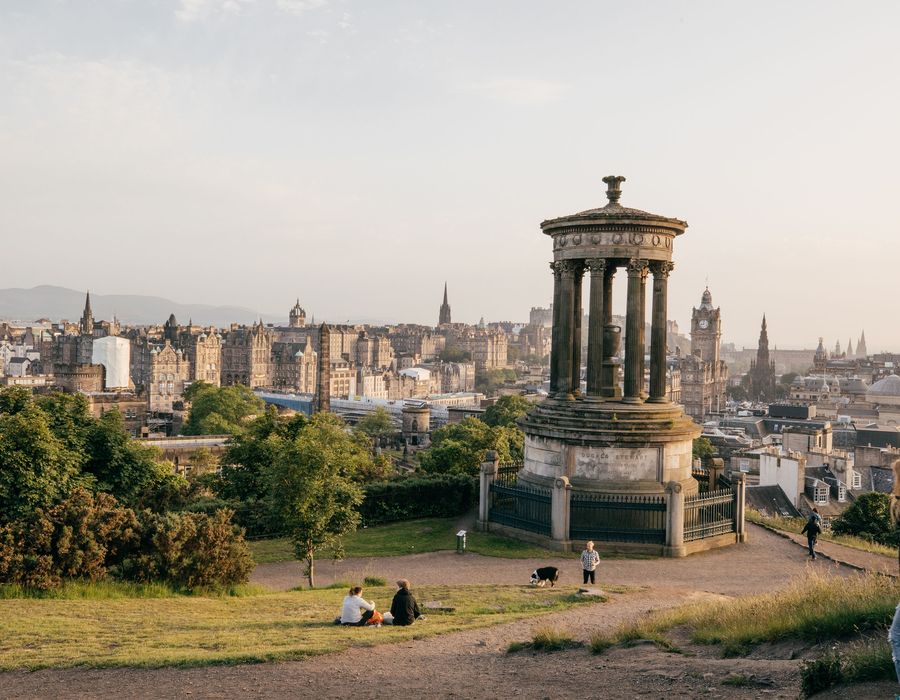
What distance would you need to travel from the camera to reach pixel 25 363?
515ft

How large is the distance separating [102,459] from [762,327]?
7153 inches

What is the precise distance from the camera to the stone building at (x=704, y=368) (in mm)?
150625

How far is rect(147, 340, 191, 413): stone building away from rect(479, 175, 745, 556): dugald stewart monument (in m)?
103

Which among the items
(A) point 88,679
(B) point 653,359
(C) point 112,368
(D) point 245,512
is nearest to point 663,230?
(B) point 653,359

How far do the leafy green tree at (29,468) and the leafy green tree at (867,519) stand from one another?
28.9 meters

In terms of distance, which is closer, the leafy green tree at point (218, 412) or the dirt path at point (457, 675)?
the dirt path at point (457, 675)

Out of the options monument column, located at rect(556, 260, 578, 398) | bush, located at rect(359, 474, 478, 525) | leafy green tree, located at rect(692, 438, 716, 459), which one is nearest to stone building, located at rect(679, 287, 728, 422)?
leafy green tree, located at rect(692, 438, 716, 459)

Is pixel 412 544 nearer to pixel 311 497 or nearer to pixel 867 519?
pixel 311 497

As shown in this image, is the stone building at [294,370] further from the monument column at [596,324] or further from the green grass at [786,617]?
the green grass at [786,617]

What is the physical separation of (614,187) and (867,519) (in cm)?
1950

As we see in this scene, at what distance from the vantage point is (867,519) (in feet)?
116

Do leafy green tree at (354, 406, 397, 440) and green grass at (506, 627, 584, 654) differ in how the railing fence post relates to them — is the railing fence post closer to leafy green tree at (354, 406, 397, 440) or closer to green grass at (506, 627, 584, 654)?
green grass at (506, 627, 584, 654)

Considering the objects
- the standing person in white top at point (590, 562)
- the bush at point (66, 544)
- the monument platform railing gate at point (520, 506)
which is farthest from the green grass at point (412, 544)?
the bush at point (66, 544)

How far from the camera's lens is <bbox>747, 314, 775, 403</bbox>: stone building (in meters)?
183
